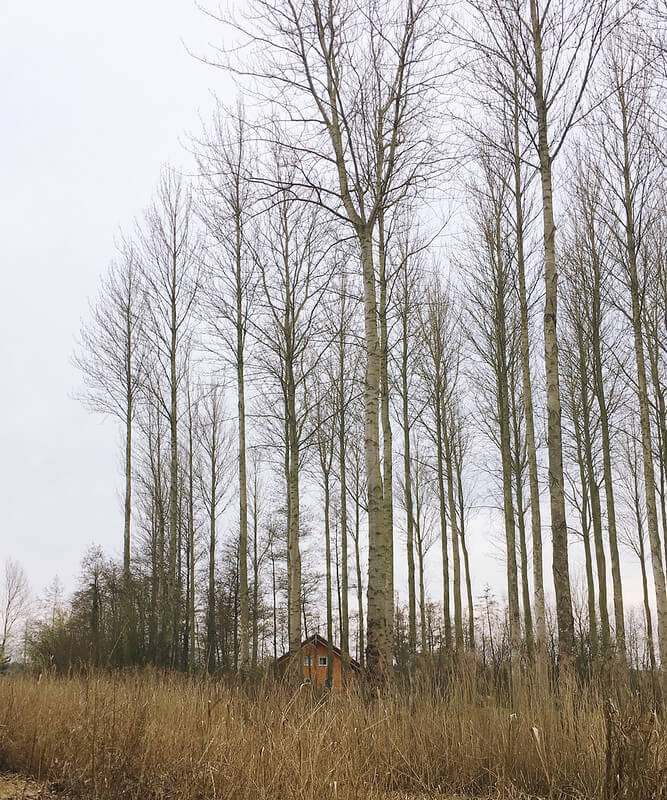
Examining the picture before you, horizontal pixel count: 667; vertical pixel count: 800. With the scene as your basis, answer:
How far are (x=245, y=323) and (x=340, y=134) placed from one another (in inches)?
241

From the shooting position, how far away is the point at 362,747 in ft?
15.7

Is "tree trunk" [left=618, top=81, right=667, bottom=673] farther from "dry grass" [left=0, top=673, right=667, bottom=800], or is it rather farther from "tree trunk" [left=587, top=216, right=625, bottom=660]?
"dry grass" [left=0, top=673, right=667, bottom=800]

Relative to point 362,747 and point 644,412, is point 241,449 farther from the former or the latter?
point 362,747

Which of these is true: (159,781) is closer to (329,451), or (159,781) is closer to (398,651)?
(398,651)

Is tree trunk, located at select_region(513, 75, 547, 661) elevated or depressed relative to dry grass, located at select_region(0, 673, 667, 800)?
elevated

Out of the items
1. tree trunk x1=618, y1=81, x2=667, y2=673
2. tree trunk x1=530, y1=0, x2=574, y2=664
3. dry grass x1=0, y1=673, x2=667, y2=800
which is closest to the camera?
dry grass x1=0, y1=673, x2=667, y2=800

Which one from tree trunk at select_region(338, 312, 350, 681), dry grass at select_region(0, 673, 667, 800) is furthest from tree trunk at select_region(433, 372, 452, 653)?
dry grass at select_region(0, 673, 667, 800)

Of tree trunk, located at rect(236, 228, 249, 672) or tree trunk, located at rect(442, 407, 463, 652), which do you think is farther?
tree trunk, located at rect(442, 407, 463, 652)

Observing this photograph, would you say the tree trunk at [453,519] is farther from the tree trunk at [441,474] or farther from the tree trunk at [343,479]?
the tree trunk at [343,479]

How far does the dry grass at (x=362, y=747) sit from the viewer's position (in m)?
3.76

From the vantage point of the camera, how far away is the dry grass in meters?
3.76

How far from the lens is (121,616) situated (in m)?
16.0

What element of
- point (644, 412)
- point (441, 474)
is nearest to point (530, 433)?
point (644, 412)

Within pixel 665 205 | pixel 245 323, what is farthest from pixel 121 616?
pixel 665 205
